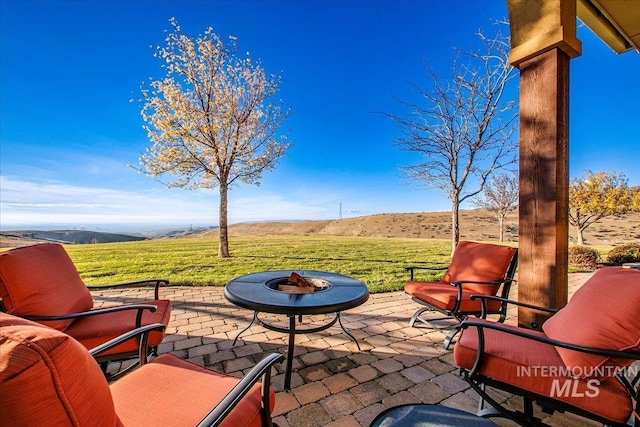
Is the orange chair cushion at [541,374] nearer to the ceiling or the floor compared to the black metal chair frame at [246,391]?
nearer to the floor

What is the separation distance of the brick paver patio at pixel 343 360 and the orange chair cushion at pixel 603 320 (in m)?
0.67

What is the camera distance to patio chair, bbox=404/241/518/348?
9.61ft

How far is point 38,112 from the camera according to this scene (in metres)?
10.0

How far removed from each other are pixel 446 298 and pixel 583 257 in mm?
7850

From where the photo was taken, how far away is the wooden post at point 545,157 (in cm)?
242

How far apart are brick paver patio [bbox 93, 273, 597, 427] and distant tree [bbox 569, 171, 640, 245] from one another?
1545cm

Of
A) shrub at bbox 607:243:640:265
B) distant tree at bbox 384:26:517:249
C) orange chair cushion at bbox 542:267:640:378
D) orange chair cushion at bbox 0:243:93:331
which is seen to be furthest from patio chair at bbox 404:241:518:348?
shrub at bbox 607:243:640:265

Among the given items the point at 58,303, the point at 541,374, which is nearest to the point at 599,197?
the point at 541,374

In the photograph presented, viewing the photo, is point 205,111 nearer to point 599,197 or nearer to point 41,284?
point 41,284

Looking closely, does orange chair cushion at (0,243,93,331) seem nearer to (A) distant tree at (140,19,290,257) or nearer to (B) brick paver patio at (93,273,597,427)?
(B) brick paver patio at (93,273,597,427)

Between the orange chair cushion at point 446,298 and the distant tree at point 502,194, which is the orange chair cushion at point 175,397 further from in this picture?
the distant tree at point 502,194

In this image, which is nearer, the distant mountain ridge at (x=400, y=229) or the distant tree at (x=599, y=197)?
the distant tree at (x=599, y=197)

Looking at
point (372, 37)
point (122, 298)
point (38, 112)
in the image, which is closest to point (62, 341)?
point (122, 298)

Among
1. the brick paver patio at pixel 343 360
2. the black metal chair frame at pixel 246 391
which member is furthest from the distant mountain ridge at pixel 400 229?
the black metal chair frame at pixel 246 391
